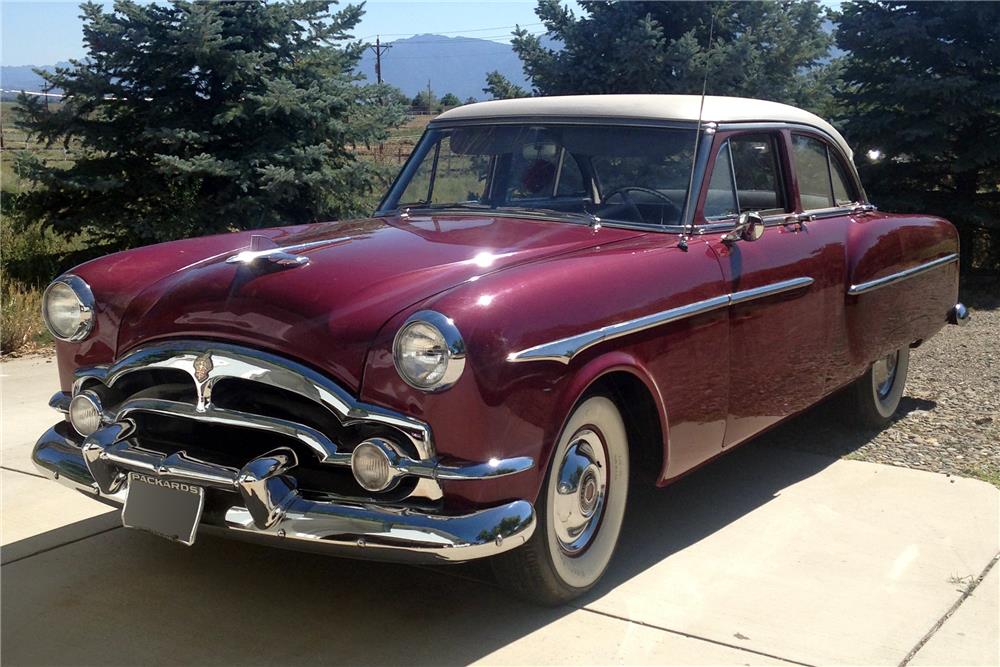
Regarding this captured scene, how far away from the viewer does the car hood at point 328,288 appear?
2947 mm

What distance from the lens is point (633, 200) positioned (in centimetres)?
409

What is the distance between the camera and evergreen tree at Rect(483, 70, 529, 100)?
11.2 meters

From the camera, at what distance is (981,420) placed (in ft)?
18.7

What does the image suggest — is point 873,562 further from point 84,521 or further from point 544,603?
point 84,521

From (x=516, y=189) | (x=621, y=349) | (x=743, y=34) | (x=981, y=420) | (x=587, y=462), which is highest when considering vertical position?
(x=743, y=34)

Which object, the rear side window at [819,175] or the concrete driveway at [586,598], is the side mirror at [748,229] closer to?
the rear side window at [819,175]

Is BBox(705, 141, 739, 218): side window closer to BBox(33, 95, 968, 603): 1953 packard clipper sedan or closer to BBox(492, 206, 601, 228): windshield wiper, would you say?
BBox(33, 95, 968, 603): 1953 packard clipper sedan

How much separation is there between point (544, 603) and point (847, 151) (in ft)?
10.5

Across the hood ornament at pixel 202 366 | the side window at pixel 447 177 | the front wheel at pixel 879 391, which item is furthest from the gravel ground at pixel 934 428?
the hood ornament at pixel 202 366

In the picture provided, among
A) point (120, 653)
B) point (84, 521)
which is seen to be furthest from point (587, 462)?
point (84, 521)

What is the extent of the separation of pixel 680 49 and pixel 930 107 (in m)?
2.57

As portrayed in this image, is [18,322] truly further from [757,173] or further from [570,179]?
[757,173]

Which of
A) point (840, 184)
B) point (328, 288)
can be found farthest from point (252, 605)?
point (840, 184)

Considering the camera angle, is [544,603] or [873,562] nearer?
[544,603]
